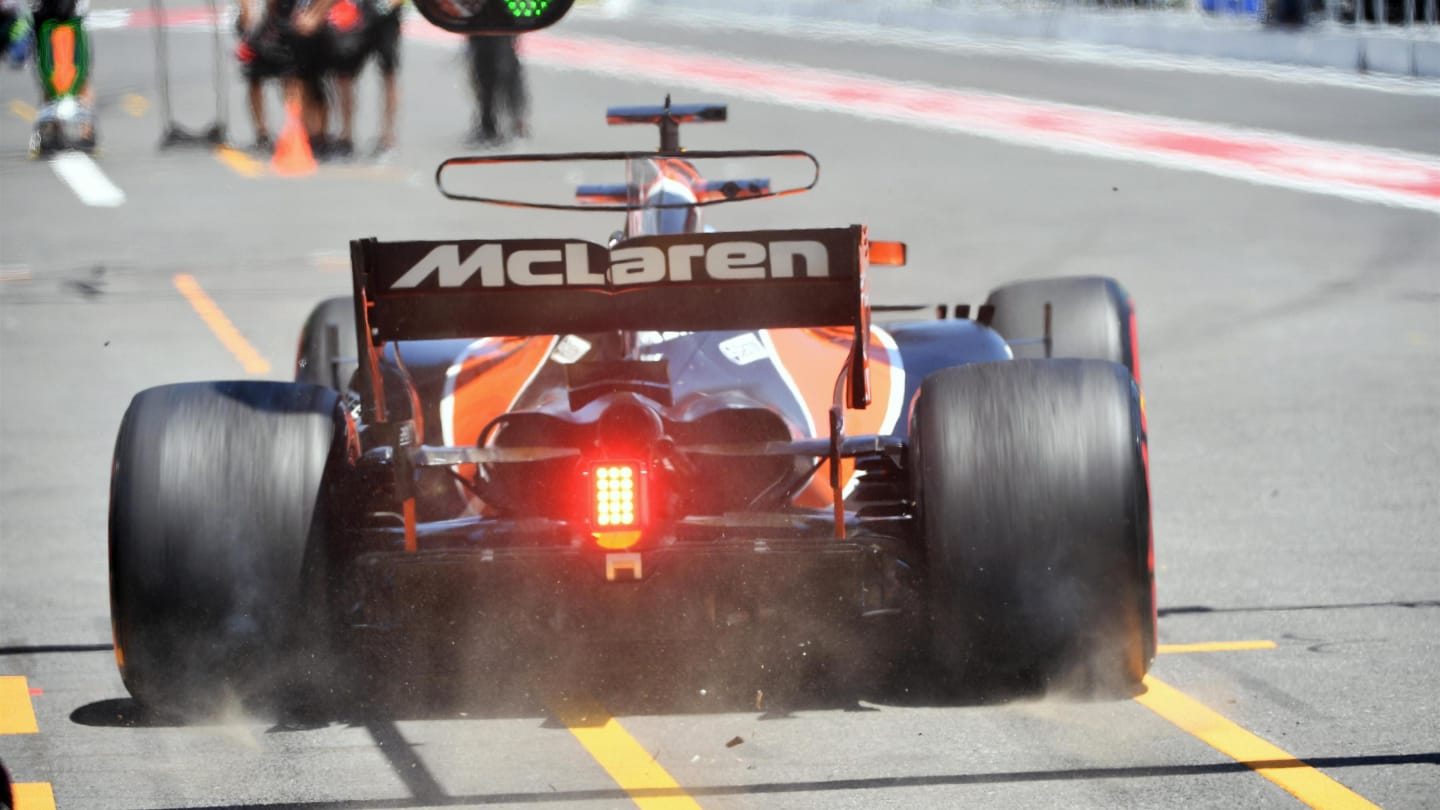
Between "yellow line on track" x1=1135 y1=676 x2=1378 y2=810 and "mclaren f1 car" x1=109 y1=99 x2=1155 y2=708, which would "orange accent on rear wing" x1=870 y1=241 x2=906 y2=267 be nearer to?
"mclaren f1 car" x1=109 y1=99 x2=1155 y2=708

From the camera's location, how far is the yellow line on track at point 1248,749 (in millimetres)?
5039

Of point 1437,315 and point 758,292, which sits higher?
point 758,292

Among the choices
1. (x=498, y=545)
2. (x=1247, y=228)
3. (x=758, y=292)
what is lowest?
(x=1247, y=228)

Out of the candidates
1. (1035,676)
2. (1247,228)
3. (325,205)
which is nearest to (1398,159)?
(1247,228)

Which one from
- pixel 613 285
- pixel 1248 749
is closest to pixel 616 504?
pixel 613 285

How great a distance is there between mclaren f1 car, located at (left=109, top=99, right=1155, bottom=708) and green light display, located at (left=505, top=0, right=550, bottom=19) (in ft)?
1.18

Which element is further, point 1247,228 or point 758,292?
point 1247,228

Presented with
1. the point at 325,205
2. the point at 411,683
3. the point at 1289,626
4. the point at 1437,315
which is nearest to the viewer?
the point at 411,683

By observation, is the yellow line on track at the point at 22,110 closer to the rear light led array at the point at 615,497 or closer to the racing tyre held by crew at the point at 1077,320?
the racing tyre held by crew at the point at 1077,320

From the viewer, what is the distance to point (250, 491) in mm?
5598

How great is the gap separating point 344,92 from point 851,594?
16554mm

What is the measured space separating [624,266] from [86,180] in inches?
613

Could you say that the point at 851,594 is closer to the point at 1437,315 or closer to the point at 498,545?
the point at 498,545

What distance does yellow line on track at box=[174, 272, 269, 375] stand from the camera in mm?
12105
